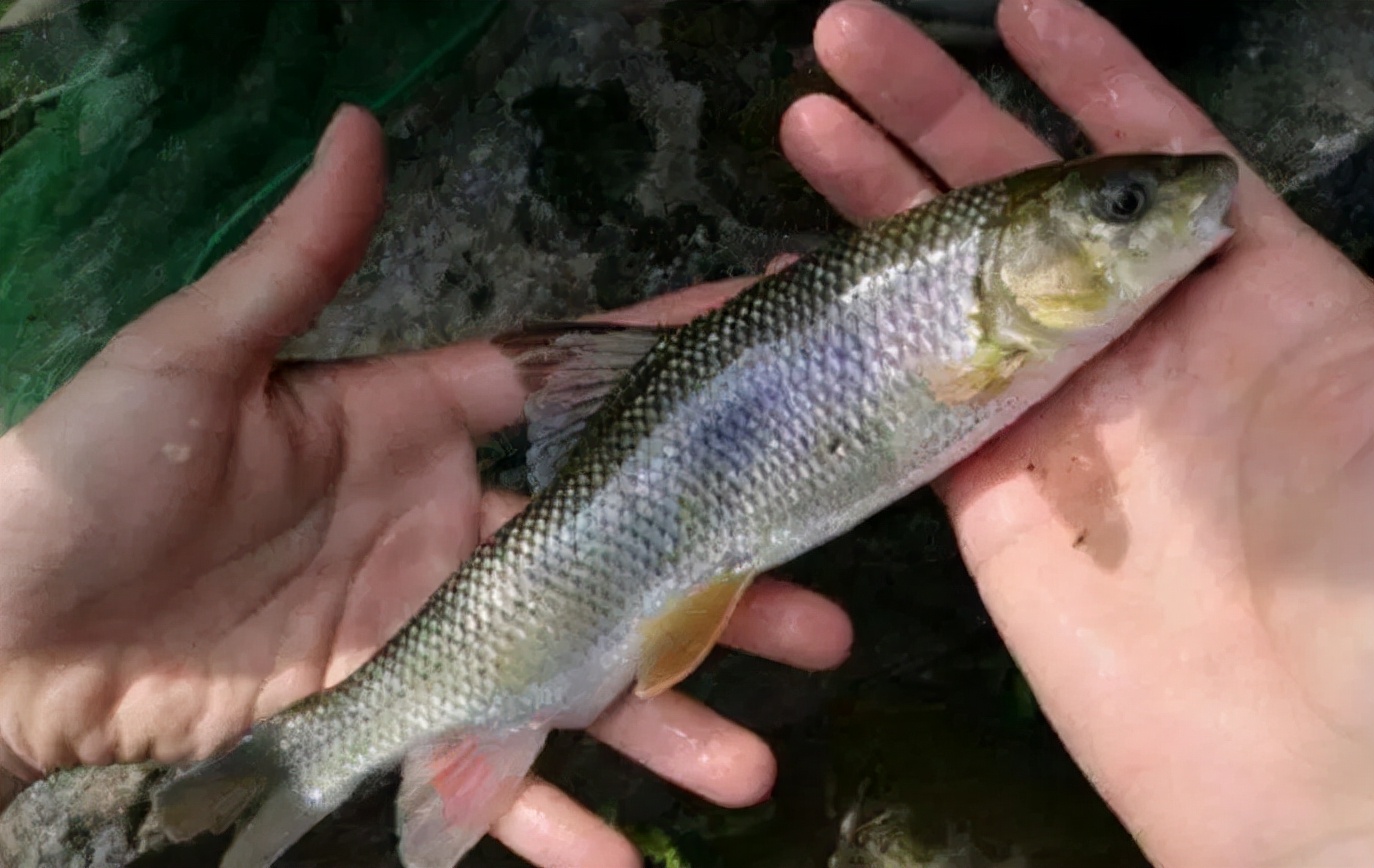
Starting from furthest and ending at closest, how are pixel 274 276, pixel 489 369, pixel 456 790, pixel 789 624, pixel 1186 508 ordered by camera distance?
pixel 489 369 < pixel 789 624 < pixel 456 790 < pixel 274 276 < pixel 1186 508

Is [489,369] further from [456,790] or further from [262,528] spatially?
[456,790]

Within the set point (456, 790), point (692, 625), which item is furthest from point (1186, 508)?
point (456, 790)

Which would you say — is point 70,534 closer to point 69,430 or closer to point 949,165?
point 69,430

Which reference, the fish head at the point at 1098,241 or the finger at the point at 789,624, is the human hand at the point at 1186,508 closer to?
the fish head at the point at 1098,241

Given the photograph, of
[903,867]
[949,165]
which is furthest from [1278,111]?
[903,867]

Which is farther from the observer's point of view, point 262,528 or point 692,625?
point 262,528

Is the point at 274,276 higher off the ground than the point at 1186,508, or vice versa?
the point at 274,276
